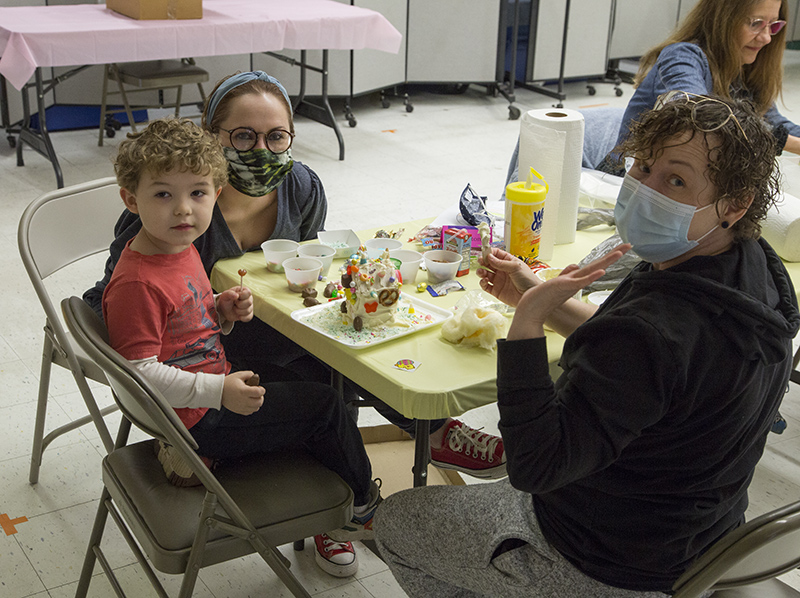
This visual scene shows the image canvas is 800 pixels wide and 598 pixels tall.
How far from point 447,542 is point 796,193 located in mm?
4883

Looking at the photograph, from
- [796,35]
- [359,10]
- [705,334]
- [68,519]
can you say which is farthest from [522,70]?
[705,334]

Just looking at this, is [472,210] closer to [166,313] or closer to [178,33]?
[166,313]

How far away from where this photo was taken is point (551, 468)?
1.17 m

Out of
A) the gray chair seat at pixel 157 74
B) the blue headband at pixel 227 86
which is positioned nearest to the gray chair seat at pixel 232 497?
the blue headband at pixel 227 86

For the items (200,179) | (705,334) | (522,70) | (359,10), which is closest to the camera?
(705,334)

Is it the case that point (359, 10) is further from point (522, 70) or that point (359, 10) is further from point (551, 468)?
point (551, 468)

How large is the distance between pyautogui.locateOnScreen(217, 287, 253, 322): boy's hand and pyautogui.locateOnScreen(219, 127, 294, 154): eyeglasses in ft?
1.30

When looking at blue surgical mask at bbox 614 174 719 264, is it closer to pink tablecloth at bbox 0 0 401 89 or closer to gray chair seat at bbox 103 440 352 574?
gray chair seat at bbox 103 440 352 574

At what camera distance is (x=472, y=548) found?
54.4 inches

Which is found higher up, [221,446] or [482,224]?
[482,224]

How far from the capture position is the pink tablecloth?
425cm

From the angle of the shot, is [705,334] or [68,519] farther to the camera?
[68,519]

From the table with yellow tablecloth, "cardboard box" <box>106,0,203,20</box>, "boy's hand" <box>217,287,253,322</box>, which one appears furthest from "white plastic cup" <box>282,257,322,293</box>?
"cardboard box" <box>106,0,203,20</box>

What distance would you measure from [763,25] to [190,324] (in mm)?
2236
